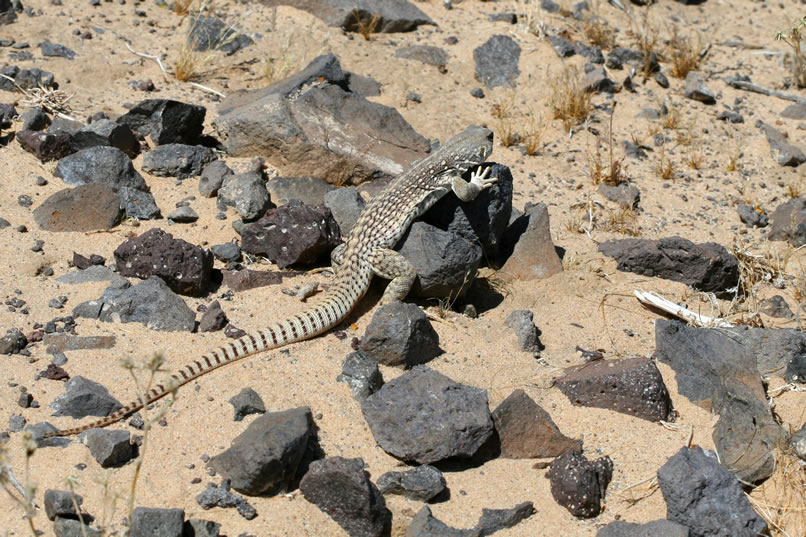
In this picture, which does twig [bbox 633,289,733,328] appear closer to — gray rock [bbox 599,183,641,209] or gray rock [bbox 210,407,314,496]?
gray rock [bbox 599,183,641,209]

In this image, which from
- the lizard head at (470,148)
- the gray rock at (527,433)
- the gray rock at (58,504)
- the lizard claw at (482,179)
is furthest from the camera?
the lizard head at (470,148)

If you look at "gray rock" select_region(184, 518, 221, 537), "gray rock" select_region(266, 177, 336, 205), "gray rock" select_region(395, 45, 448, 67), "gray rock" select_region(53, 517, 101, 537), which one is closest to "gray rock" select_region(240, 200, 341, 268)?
"gray rock" select_region(266, 177, 336, 205)

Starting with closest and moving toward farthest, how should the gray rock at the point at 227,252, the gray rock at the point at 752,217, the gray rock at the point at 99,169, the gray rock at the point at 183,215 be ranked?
the gray rock at the point at 227,252
the gray rock at the point at 183,215
the gray rock at the point at 99,169
the gray rock at the point at 752,217

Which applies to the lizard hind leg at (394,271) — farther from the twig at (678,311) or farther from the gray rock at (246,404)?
the twig at (678,311)

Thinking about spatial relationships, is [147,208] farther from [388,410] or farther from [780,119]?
[780,119]

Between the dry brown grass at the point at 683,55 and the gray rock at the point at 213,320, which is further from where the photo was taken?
the dry brown grass at the point at 683,55

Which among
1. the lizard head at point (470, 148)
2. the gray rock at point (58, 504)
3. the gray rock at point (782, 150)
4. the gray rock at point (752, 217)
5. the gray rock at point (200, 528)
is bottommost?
the gray rock at point (752, 217)

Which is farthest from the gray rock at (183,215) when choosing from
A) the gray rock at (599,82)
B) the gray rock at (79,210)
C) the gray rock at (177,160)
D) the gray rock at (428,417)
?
the gray rock at (599,82)

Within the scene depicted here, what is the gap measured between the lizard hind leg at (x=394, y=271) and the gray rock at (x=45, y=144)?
12.7ft

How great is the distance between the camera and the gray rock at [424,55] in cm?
1193

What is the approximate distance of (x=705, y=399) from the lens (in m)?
6.45

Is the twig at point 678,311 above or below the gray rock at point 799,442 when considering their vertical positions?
below

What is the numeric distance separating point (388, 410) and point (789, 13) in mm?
12094

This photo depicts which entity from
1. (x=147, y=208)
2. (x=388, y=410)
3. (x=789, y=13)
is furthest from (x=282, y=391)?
(x=789, y=13)
